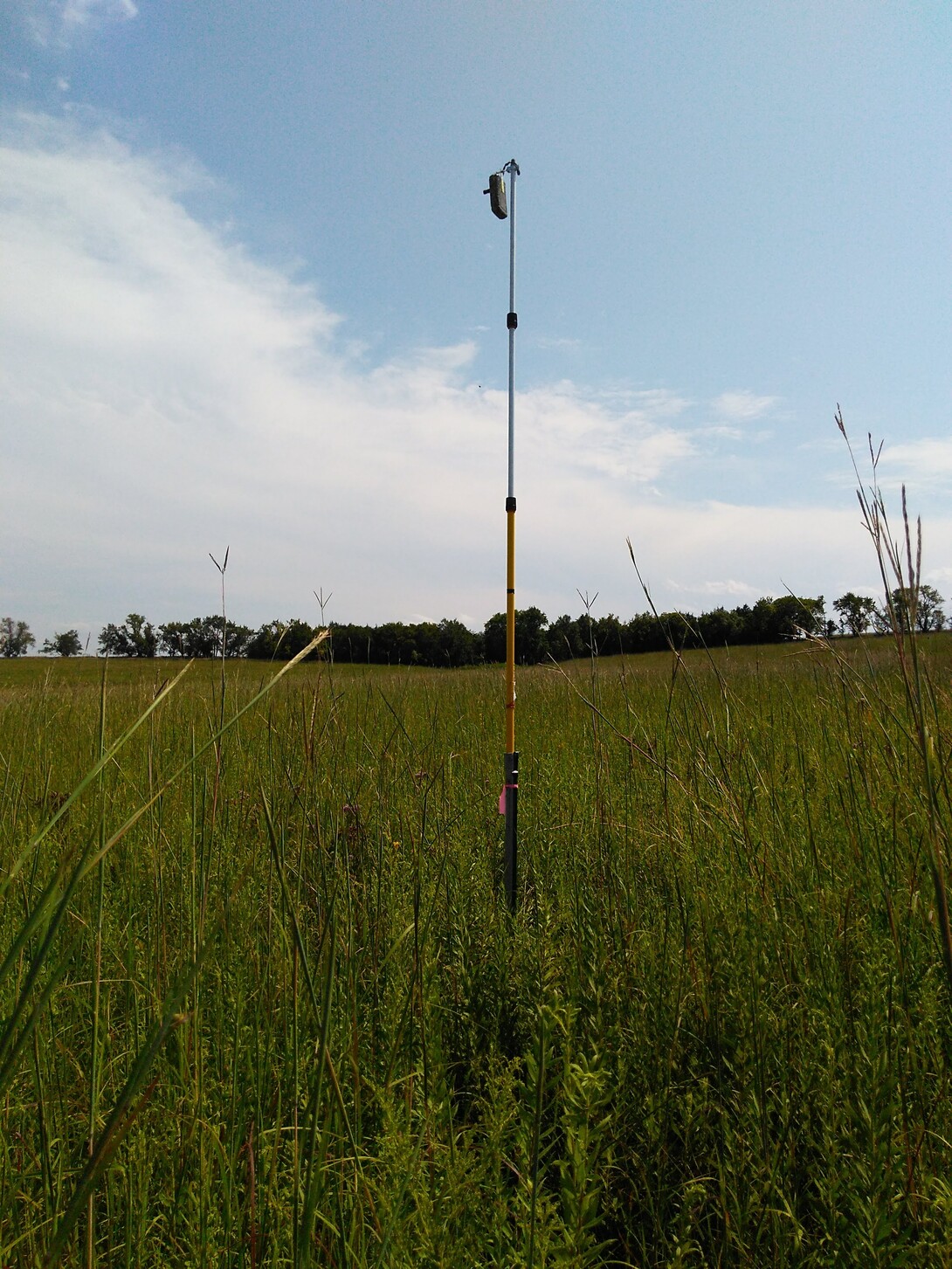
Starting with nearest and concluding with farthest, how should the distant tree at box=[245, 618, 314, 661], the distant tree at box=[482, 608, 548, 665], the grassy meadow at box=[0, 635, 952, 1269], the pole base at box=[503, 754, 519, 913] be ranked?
the grassy meadow at box=[0, 635, 952, 1269] < the distant tree at box=[245, 618, 314, 661] < the pole base at box=[503, 754, 519, 913] < the distant tree at box=[482, 608, 548, 665]

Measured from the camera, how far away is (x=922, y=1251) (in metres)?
1.11

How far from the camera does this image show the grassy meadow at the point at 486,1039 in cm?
104

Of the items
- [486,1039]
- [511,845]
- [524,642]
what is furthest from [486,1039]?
[524,642]

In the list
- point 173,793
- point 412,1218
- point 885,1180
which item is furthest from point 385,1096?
point 173,793

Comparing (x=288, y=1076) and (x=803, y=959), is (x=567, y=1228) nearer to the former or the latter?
(x=288, y=1076)

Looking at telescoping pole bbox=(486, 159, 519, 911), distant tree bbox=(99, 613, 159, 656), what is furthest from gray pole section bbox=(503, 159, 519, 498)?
distant tree bbox=(99, 613, 159, 656)

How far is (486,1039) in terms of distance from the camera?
1.79m

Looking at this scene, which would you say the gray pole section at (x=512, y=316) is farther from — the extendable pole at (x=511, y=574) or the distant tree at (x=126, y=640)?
the distant tree at (x=126, y=640)

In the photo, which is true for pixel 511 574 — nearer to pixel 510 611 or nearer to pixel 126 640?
pixel 510 611

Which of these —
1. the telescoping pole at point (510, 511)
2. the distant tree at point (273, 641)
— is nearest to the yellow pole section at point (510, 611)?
the telescoping pole at point (510, 511)

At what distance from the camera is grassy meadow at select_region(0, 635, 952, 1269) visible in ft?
3.41

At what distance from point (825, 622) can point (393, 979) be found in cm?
202

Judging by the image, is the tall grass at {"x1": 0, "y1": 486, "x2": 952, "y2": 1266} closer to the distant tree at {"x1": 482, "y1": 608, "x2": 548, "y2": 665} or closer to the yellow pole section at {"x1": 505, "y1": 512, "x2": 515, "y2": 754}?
the yellow pole section at {"x1": 505, "y1": 512, "x2": 515, "y2": 754}

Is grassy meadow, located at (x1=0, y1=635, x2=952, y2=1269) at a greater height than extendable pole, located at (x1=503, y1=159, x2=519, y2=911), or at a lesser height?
lesser
